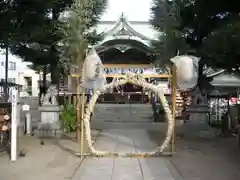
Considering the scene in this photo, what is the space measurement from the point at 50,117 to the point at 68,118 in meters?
0.96

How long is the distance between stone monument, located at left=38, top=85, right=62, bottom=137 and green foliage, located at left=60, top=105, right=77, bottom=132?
0.53m

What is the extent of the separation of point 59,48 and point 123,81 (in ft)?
20.6

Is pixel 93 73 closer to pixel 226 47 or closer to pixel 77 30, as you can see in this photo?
pixel 226 47

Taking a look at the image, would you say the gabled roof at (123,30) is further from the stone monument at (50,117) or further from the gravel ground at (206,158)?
the gravel ground at (206,158)

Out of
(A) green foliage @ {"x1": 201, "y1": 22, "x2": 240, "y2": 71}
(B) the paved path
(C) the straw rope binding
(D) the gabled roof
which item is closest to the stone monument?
(B) the paved path

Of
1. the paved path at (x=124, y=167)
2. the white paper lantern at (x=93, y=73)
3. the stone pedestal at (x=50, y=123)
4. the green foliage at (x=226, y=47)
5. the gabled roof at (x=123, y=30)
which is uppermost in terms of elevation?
the gabled roof at (x=123, y=30)

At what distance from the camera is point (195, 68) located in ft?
35.5

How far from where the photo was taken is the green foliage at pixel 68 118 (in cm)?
1605

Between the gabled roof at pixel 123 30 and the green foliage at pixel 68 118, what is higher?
the gabled roof at pixel 123 30

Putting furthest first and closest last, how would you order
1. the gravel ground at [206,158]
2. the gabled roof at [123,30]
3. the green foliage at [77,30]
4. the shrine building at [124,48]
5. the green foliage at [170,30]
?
the gabled roof at [123,30], the shrine building at [124,48], the green foliage at [170,30], the green foliage at [77,30], the gravel ground at [206,158]

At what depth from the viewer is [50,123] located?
15.1 meters

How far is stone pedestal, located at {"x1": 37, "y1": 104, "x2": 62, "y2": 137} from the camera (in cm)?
1500

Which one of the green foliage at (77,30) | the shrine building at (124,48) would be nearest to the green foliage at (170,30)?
the green foliage at (77,30)

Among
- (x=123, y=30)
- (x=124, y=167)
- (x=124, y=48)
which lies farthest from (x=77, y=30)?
(x=123, y=30)
